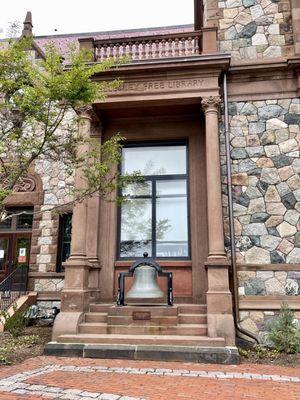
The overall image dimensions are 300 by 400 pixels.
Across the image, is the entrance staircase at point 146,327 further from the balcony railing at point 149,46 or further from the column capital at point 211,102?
the balcony railing at point 149,46

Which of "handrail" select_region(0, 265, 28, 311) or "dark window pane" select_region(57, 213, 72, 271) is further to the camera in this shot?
"dark window pane" select_region(57, 213, 72, 271)

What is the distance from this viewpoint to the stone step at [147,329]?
22.4ft

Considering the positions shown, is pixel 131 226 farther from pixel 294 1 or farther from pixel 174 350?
pixel 294 1

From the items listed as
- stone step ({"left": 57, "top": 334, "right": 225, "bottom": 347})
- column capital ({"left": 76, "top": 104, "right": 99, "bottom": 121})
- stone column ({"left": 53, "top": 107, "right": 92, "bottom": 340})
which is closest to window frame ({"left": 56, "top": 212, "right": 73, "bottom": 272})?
stone column ({"left": 53, "top": 107, "right": 92, "bottom": 340})

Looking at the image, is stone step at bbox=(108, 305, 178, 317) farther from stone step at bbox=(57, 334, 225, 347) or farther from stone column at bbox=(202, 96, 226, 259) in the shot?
stone column at bbox=(202, 96, 226, 259)

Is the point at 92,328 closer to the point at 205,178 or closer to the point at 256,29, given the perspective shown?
the point at 205,178

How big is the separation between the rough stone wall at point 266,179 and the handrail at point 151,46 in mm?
1805

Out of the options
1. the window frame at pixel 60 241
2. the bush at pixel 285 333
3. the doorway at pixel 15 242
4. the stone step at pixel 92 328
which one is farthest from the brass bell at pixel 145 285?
the doorway at pixel 15 242

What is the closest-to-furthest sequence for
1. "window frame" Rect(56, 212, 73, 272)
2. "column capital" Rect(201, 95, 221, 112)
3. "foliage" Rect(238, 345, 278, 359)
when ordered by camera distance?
"foliage" Rect(238, 345, 278, 359)
"column capital" Rect(201, 95, 221, 112)
"window frame" Rect(56, 212, 73, 272)

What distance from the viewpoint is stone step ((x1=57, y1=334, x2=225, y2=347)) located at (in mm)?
6449

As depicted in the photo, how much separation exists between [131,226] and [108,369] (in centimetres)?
403

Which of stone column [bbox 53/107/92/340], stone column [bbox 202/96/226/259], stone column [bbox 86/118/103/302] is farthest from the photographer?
stone column [bbox 86/118/103/302]

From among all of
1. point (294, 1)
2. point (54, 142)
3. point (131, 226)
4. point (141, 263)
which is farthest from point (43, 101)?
point (294, 1)

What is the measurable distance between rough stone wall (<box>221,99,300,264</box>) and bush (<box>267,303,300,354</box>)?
114cm
